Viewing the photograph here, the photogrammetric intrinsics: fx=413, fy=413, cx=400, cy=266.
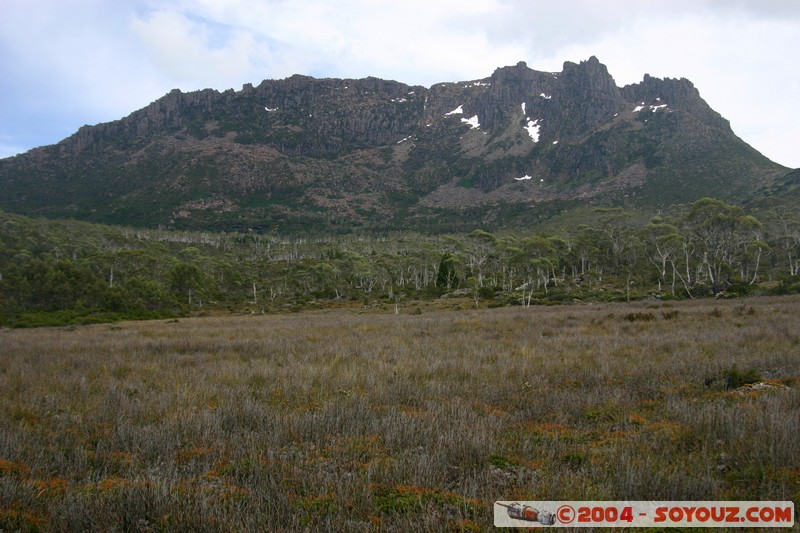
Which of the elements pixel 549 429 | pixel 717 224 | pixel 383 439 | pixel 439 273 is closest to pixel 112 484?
pixel 383 439

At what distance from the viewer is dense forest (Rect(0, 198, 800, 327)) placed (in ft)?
131

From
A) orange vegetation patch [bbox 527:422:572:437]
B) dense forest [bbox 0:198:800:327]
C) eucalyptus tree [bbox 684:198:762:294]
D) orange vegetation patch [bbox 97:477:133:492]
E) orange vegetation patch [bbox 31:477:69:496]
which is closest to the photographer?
orange vegetation patch [bbox 97:477:133:492]

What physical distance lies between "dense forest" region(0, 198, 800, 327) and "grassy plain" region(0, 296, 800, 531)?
32.1 metres

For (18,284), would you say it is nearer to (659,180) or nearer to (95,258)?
(95,258)

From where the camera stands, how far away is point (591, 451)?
4.20 m

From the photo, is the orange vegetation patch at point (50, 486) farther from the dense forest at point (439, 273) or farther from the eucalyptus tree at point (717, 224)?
the eucalyptus tree at point (717, 224)

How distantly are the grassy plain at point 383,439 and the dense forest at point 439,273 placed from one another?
3207cm

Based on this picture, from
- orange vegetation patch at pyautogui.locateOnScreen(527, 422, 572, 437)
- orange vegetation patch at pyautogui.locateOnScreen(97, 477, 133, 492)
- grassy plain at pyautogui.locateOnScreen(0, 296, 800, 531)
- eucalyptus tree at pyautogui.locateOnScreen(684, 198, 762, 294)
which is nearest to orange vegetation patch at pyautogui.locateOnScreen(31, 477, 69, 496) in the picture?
grassy plain at pyautogui.locateOnScreen(0, 296, 800, 531)

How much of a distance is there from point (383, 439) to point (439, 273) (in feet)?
204

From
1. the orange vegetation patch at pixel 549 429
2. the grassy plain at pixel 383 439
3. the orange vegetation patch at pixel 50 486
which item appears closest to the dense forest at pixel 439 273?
the grassy plain at pixel 383 439

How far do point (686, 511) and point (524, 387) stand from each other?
13.2ft

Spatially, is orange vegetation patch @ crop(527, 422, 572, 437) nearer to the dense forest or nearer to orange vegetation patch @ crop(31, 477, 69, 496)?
orange vegetation patch @ crop(31, 477, 69, 496)

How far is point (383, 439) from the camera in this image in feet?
15.5

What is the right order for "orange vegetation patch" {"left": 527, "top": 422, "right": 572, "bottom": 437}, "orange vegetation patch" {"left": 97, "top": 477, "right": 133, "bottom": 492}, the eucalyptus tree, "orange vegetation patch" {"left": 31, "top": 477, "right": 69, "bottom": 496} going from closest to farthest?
1. "orange vegetation patch" {"left": 97, "top": 477, "right": 133, "bottom": 492}
2. "orange vegetation patch" {"left": 31, "top": 477, "right": 69, "bottom": 496}
3. "orange vegetation patch" {"left": 527, "top": 422, "right": 572, "bottom": 437}
4. the eucalyptus tree
